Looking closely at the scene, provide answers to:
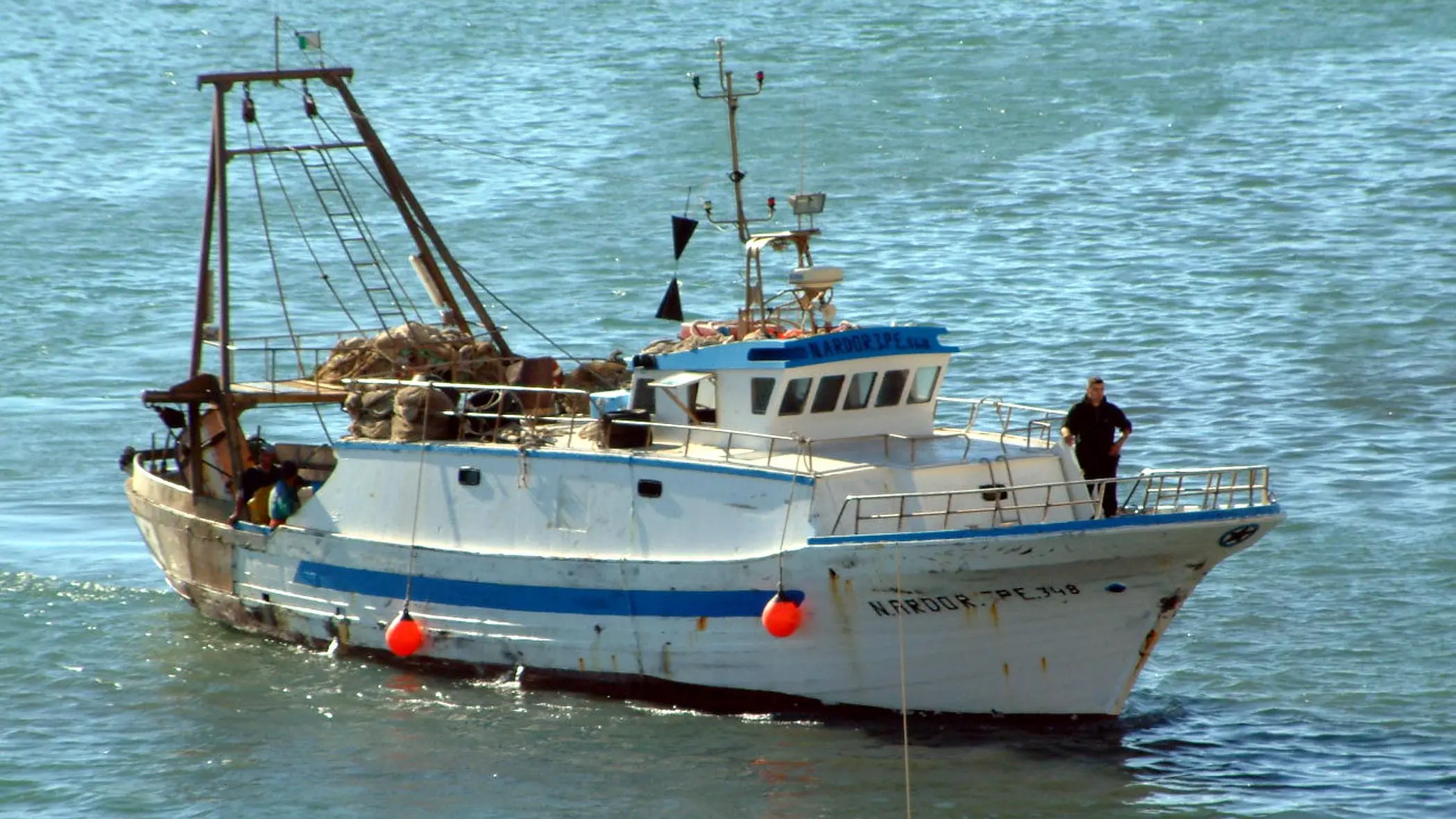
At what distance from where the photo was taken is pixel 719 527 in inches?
712

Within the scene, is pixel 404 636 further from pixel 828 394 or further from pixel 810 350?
pixel 810 350

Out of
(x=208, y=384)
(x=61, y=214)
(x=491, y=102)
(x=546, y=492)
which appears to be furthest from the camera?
(x=491, y=102)

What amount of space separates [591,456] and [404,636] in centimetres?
290

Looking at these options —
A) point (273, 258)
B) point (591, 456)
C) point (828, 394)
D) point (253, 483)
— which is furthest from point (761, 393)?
point (273, 258)

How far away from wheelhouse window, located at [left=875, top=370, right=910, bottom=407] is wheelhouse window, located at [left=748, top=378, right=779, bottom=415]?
1.19 metres

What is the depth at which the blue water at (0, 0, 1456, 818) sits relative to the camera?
1755cm

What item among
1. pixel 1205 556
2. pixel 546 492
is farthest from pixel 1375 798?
pixel 546 492

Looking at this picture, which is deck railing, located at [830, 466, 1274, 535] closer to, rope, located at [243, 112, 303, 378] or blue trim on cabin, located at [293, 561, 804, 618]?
blue trim on cabin, located at [293, 561, 804, 618]

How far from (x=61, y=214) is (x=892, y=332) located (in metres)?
30.6

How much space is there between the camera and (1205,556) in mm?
17172

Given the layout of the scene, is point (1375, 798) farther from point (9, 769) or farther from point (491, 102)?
point (491, 102)

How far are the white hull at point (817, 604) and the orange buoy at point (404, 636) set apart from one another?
0.83ft

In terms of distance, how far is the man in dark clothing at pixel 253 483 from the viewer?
21828 mm

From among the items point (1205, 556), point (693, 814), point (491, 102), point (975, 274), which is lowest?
point (693, 814)
